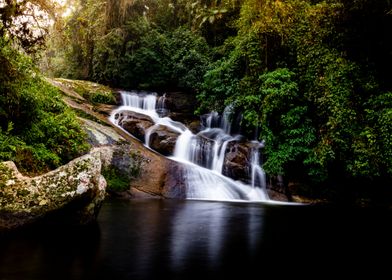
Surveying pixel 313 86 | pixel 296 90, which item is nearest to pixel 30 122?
pixel 296 90

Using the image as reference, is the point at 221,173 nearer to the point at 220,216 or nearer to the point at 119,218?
the point at 220,216

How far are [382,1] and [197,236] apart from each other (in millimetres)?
8443

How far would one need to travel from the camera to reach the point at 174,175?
12656 mm

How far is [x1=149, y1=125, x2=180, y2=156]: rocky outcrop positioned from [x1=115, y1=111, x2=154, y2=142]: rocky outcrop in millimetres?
517

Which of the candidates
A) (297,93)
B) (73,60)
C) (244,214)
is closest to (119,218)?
(244,214)

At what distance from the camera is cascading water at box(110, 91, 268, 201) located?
12.5m

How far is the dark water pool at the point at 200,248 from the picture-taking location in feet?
15.0

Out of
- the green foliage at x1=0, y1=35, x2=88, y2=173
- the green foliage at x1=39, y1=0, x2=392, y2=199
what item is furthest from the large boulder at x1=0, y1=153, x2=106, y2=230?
the green foliage at x1=39, y1=0, x2=392, y2=199

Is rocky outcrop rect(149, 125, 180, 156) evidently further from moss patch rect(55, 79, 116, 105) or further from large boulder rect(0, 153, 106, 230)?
large boulder rect(0, 153, 106, 230)

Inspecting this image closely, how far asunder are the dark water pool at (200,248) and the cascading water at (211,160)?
3.52 meters

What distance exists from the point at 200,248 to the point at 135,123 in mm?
10110

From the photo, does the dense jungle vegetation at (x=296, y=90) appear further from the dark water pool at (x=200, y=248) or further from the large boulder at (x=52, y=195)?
the dark water pool at (x=200, y=248)

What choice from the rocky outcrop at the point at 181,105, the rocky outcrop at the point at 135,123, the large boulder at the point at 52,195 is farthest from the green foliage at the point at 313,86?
the large boulder at the point at 52,195

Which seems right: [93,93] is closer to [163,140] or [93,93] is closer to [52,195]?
[163,140]
